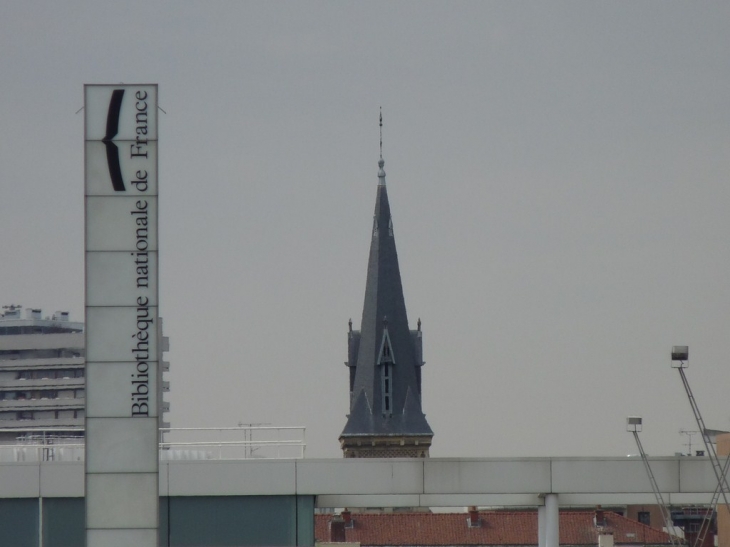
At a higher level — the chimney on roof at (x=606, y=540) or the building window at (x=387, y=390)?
the building window at (x=387, y=390)

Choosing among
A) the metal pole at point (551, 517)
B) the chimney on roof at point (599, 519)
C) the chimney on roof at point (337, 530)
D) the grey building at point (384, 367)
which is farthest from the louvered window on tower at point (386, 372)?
the metal pole at point (551, 517)

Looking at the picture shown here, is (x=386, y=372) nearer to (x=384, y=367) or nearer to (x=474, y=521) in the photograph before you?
(x=384, y=367)

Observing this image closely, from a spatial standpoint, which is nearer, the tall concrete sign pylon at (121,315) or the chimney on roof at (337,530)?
the tall concrete sign pylon at (121,315)

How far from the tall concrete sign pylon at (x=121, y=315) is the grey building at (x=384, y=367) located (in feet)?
317

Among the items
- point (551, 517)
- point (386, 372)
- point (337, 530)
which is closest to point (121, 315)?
point (551, 517)

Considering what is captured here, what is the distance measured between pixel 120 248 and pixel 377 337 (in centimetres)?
9888

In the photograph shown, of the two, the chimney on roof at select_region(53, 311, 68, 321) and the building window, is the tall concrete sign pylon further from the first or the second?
the chimney on roof at select_region(53, 311, 68, 321)

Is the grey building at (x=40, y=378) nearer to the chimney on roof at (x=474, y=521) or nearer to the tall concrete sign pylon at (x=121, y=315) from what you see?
the chimney on roof at (x=474, y=521)

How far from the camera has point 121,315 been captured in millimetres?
22625

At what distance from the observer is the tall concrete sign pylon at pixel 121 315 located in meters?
22.3

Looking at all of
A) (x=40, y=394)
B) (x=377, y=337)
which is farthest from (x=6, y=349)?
(x=377, y=337)

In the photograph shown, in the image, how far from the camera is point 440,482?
107ft

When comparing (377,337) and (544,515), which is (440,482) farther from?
(377,337)

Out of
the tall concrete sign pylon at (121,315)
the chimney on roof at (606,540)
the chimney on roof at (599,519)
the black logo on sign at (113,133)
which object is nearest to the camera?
the tall concrete sign pylon at (121,315)
